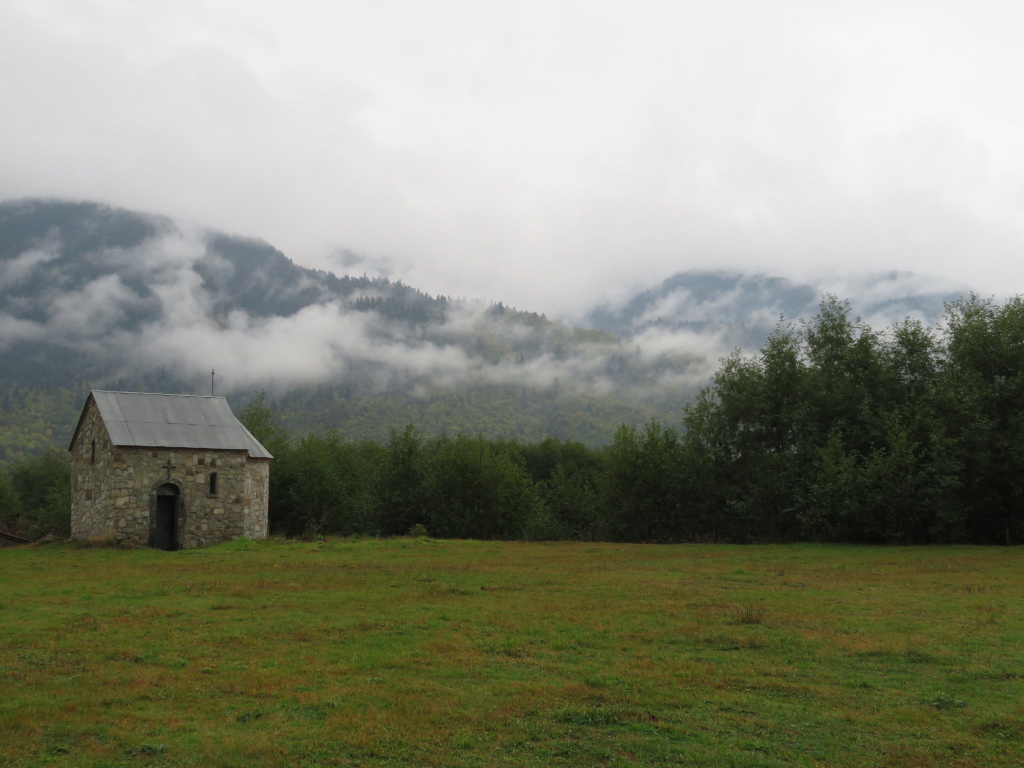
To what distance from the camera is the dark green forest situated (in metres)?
38.5

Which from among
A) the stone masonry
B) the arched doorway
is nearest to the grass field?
the stone masonry

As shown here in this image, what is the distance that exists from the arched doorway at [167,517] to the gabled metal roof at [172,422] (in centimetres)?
228

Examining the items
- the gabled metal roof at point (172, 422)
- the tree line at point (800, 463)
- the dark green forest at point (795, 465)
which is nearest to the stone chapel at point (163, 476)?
the gabled metal roof at point (172, 422)

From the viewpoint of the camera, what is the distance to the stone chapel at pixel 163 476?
37.6m

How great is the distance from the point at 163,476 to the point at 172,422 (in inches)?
134

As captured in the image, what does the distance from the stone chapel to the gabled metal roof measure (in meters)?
0.05

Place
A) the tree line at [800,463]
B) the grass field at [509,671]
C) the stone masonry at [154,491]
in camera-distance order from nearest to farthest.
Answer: the grass field at [509,671] → the stone masonry at [154,491] → the tree line at [800,463]

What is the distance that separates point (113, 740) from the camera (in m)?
8.83

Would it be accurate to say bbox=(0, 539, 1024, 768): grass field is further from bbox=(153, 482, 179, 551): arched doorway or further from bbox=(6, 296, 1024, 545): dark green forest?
bbox=(6, 296, 1024, 545): dark green forest

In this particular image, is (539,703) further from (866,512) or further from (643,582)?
(866,512)

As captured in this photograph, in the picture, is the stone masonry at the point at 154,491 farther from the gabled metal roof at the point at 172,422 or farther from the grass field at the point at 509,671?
the grass field at the point at 509,671

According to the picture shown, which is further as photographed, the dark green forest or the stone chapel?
the dark green forest

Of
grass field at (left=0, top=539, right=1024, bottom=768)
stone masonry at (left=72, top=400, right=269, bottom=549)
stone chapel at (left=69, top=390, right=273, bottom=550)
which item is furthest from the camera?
stone chapel at (left=69, top=390, right=273, bottom=550)

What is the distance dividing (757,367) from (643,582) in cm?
2776
